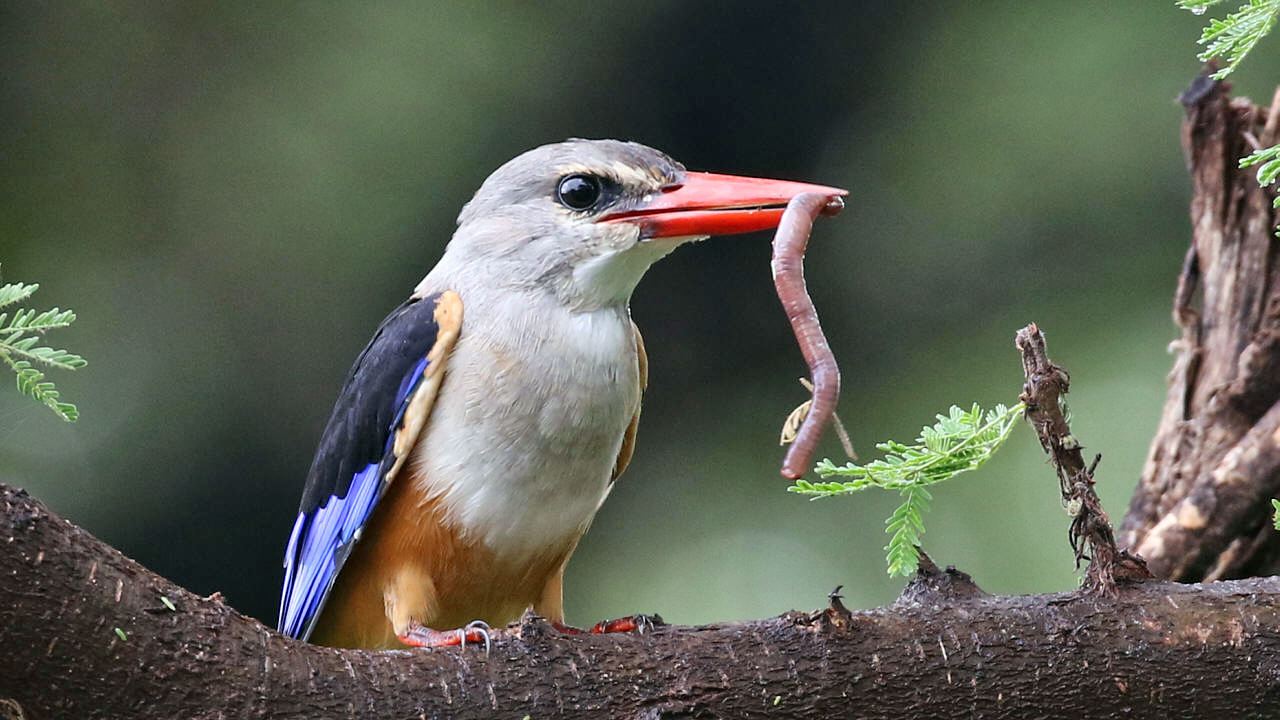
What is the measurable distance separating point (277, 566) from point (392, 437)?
2.38 m

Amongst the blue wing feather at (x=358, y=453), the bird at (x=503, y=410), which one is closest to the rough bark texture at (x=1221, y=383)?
the bird at (x=503, y=410)

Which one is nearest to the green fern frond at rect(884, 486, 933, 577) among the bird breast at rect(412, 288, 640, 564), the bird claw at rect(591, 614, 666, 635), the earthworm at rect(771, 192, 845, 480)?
the earthworm at rect(771, 192, 845, 480)

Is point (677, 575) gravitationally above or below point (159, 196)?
below

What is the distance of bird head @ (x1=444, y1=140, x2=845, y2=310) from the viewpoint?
11.0ft

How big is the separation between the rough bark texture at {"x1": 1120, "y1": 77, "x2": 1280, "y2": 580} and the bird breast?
5.04 ft

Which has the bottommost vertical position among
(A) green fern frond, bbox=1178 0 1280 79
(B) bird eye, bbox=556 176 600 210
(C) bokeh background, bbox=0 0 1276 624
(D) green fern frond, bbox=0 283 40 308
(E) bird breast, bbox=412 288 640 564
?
(D) green fern frond, bbox=0 283 40 308

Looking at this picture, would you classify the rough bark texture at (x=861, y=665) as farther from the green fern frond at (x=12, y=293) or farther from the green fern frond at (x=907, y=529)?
the green fern frond at (x=12, y=293)

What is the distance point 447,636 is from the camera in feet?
9.89

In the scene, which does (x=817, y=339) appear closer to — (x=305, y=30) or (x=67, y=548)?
(x=67, y=548)

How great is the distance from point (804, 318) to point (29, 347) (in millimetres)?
1416

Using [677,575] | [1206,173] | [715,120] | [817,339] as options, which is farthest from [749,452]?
[817,339]

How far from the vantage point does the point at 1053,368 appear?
2.44 metres

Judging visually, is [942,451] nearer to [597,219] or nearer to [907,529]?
[907,529]

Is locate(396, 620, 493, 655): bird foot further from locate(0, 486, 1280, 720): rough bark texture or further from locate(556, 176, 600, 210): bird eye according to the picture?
locate(556, 176, 600, 210): bird eye
